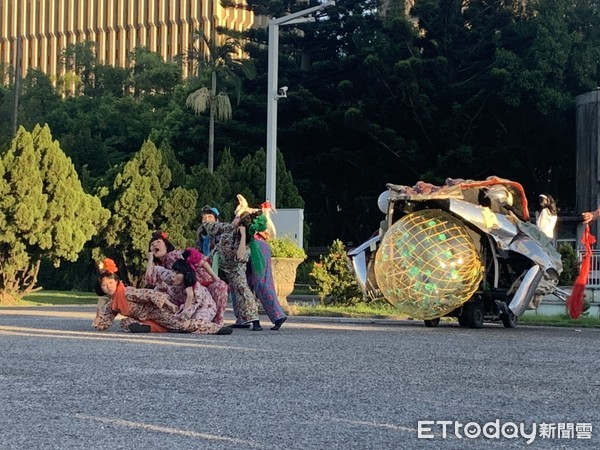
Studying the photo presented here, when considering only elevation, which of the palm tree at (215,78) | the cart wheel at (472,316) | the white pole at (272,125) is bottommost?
the cart wheel at (472,316)

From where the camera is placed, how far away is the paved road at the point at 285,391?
6801 millimetres

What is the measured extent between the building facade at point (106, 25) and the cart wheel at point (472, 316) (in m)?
88.6

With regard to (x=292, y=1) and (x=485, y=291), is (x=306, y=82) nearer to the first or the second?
(x=292, y=1)

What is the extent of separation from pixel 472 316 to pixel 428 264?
2.03 m

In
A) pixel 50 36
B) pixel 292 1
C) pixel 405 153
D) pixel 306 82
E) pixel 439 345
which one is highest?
pixel 50 36

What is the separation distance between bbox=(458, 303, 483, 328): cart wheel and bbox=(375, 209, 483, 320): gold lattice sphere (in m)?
0.85

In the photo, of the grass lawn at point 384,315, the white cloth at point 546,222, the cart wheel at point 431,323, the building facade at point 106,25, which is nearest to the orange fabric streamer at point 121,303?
the cart wheel at point 431,323

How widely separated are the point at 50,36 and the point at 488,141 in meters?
78.2

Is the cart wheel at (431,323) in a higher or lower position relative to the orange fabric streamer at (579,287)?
lower

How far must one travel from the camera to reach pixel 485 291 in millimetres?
18406

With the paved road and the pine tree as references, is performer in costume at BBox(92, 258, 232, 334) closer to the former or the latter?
the paved road

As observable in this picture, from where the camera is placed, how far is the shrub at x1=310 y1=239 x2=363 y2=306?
25.2m

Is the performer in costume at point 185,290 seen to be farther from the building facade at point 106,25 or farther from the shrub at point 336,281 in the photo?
the building facade at point 106,25

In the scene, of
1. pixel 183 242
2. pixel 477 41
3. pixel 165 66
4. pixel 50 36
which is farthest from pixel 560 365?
pixel 50 36
